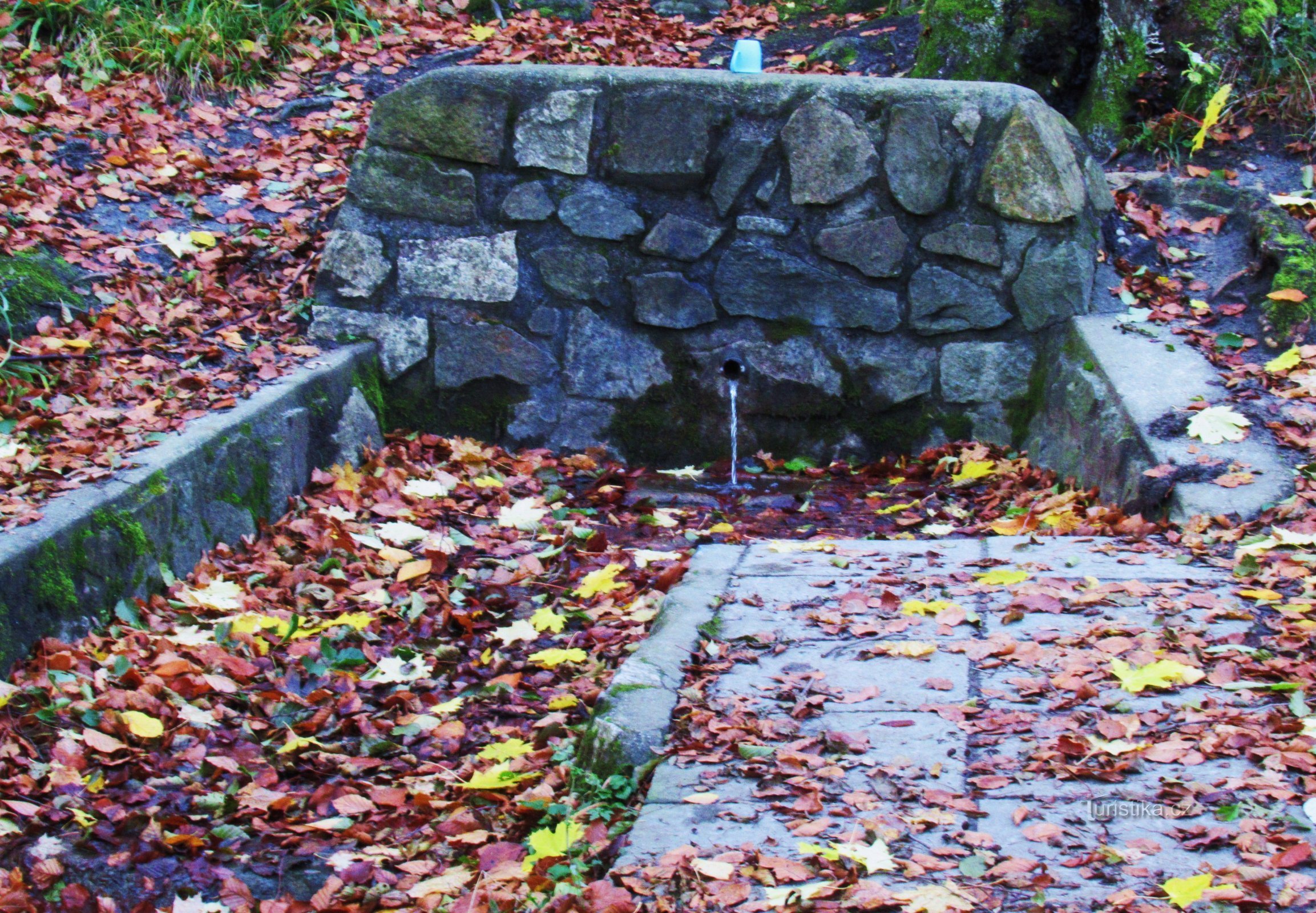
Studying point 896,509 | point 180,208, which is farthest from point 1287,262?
point 180,208

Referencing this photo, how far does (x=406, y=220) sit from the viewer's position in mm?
4527

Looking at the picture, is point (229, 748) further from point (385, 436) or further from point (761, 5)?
point (761, 5)

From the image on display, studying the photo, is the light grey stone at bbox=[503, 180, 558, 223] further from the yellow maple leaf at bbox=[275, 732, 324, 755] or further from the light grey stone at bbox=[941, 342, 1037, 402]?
the yellow maple leaf at bbox=[275, 732, 324, 755]

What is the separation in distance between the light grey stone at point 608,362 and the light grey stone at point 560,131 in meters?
0.52

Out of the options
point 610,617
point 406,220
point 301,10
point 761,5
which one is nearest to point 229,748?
point 610,617

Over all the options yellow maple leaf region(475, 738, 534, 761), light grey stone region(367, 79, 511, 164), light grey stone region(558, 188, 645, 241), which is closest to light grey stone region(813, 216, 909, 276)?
light grey stone region(558, 188, 645, 241)

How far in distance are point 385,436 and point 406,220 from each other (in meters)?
0.77

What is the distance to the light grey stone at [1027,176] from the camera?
4238 mm

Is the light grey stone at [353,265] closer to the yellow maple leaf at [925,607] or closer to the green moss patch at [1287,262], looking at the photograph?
the yellow maple leaf at [925,607]

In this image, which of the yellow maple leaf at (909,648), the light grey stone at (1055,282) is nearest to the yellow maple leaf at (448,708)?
the yellow maple leaf at (909,648)

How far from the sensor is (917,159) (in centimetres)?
430

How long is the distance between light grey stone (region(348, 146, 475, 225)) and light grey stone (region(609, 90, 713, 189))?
1.83 feet

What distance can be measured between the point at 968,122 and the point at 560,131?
1390 mm

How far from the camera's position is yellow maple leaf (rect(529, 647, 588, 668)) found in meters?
2.98
